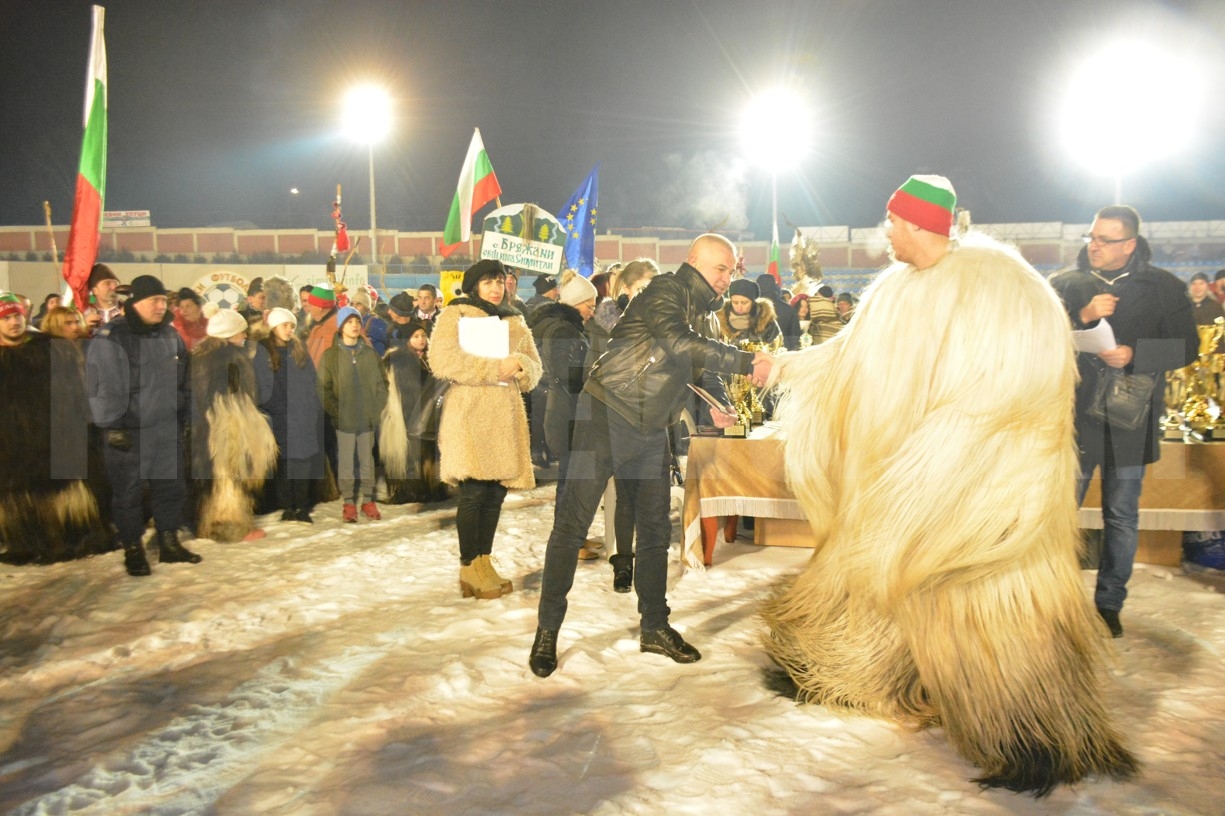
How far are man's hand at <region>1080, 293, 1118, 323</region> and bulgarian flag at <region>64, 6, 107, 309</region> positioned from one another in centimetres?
702

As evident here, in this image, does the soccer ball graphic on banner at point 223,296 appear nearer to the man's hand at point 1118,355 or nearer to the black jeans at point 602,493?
the black jeans at point 602,493

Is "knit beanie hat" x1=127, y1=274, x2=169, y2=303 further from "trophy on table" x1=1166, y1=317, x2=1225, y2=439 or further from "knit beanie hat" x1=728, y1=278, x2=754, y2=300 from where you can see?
"trophy on table" x1=1166, y1=317, x2=1225, y2=439

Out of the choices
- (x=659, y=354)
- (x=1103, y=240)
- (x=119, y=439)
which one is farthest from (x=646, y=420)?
(x=119, y=439)

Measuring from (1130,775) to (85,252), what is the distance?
25.2ft

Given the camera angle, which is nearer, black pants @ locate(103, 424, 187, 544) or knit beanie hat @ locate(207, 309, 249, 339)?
black pants @ locate(103, 424, 187, 544)

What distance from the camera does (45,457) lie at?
6.20 meters

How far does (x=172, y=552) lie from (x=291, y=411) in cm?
172

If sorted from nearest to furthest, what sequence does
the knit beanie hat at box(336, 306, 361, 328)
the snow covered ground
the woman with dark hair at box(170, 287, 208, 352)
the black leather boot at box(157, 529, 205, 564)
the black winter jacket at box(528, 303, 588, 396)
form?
the snow covered ground
the black winter jacket at box(528, 303, 588, 396)
the black leather boot at box(157, 529, 205, 564)
the knit beanie hat at box(336, 306, 361, 328)
the woman with dark hair at box(170, 287, 208, 352)

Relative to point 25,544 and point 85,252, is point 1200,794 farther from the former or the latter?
point 85,252

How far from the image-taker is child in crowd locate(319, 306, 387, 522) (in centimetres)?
748

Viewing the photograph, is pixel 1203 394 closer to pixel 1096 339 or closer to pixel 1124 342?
pixel 1124 342

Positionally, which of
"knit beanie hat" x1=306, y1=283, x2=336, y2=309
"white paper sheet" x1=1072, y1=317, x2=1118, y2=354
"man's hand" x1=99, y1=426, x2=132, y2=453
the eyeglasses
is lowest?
"man's hand" x1=99, y1=426, x2=132, y2=453

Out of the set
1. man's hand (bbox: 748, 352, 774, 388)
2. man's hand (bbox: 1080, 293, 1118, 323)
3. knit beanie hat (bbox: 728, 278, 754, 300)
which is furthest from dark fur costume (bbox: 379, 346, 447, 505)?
man's hand (bbox: 1080, 293, 1118, 323)

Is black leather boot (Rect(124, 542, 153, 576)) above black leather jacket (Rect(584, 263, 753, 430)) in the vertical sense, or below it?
below
